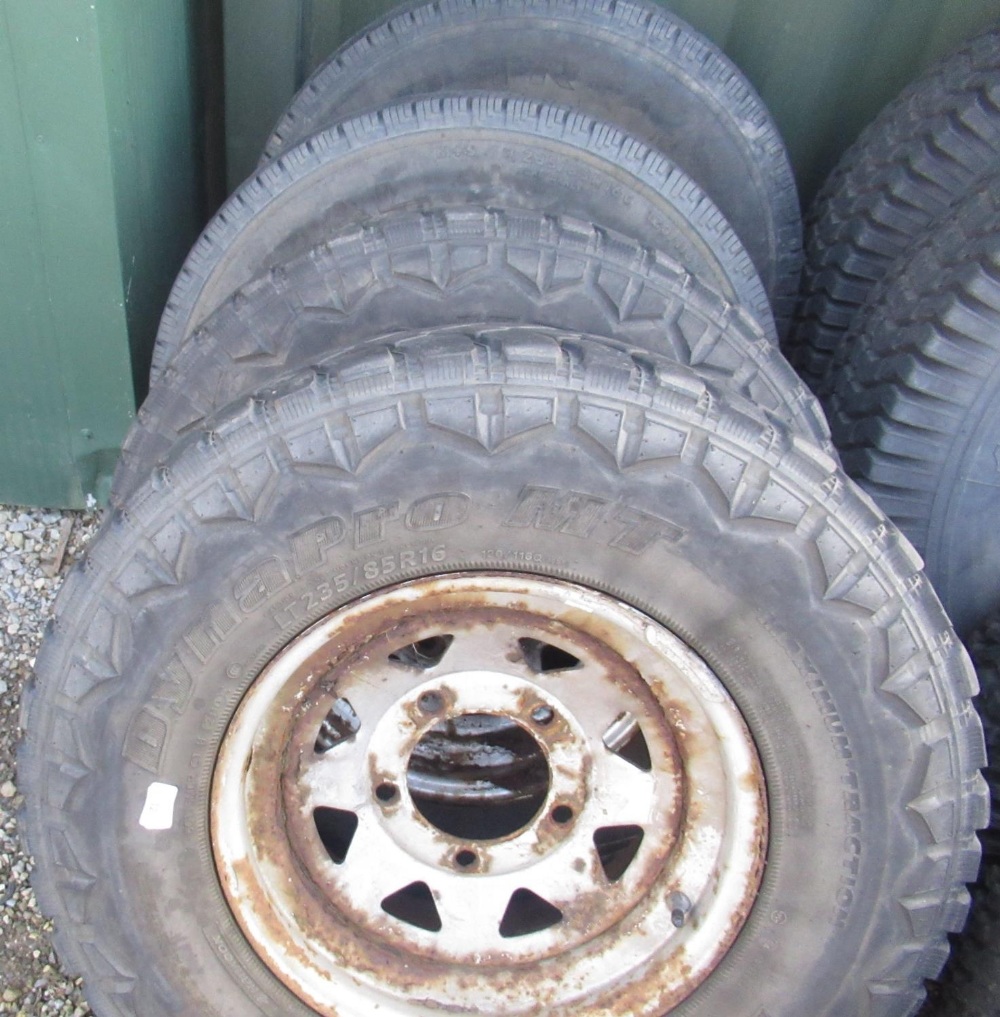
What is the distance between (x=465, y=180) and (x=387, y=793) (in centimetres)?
116

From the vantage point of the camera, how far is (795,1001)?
1.61 meters

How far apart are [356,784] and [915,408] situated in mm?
1299

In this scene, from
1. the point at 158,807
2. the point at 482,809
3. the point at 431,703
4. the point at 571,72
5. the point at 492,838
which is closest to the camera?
the point at 158,807

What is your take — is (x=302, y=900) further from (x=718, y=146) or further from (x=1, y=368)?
(x=718, y=146)

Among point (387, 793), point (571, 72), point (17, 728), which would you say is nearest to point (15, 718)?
point (17, 728)

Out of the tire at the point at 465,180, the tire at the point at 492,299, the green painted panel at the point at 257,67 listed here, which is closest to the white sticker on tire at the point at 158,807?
the tire at the point at 492,299

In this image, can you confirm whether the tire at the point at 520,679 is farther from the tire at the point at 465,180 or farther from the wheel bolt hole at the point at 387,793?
the tire at the point at 465,180

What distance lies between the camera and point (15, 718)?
2.41 metres

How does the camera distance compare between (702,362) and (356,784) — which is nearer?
(356,784)

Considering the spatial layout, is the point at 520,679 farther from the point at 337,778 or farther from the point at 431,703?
the point at 337,778

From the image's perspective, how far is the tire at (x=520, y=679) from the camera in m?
1.38

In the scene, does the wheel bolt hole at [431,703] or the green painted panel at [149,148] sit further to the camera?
the green painted panel at [149,148]

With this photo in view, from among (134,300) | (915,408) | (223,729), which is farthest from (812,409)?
(134,300)

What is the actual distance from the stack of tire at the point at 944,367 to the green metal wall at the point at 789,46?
0.38 m
